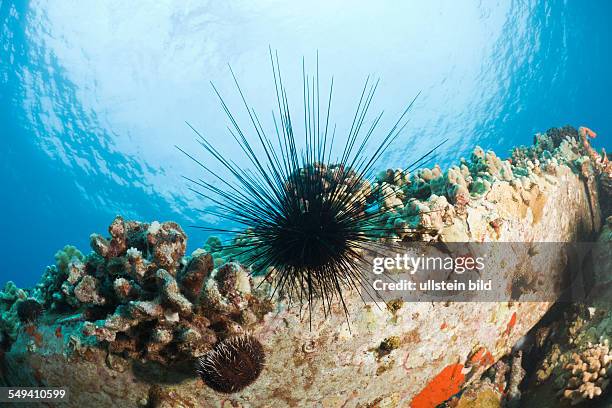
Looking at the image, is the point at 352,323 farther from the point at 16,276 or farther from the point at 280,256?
the point at 16,276

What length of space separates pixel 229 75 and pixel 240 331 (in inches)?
1529

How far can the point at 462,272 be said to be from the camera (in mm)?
3680

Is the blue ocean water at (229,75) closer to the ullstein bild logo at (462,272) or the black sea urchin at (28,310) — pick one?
the ullstein bild logo at (462,272)

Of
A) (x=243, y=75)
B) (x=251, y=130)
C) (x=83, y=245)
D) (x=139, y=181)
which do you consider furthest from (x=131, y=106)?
(x=83, y=245)

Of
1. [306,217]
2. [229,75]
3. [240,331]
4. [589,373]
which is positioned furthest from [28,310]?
[229,75]

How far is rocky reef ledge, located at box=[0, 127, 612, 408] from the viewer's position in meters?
3.00

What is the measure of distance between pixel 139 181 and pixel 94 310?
44.9 metres

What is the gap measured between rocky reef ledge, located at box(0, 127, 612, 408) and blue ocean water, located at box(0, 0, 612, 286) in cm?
2996

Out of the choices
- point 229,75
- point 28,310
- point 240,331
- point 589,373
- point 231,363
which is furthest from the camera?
point 229,75

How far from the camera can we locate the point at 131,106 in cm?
3803

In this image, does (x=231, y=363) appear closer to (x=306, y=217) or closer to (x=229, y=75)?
(x=306, y=217)

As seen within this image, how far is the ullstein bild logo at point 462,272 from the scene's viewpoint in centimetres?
344

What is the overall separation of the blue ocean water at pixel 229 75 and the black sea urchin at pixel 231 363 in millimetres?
30983

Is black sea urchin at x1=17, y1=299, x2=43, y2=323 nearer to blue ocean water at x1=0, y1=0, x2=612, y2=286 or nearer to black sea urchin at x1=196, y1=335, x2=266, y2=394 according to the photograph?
black sea urchin at x1=196, y1=335, x2=266, y2=394
